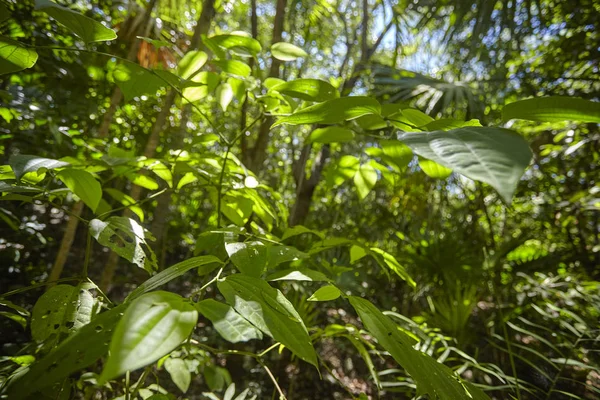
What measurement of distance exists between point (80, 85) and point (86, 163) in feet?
5.27

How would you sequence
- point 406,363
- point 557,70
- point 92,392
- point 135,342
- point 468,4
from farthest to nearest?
point 557,70
point 468,4
point 92,392
point 406,363
point 135,342

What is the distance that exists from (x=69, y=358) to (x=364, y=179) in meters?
0.61

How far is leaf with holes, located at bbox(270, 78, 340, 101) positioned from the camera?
0.53 meters

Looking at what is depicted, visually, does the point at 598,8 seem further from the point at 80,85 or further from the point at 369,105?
the point at 80,85

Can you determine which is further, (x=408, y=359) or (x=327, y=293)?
(x=327, y=293)

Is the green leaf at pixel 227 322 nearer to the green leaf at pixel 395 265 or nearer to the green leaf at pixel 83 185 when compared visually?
the green leaf at pixel 83 185

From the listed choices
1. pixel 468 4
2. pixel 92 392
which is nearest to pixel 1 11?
pixel 92 392

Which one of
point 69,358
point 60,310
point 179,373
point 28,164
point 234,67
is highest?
point 234,67

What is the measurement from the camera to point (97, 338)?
0.30 m

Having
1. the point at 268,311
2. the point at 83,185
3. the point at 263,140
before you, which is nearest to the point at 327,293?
the point at 268,311

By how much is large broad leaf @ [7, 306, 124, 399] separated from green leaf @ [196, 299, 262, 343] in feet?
0.28

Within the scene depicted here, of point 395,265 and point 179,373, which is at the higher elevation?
point 395,265

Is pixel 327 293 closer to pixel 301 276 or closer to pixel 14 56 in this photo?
pixel 301 276

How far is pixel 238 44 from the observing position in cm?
63
